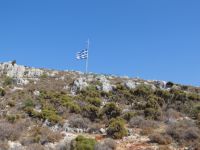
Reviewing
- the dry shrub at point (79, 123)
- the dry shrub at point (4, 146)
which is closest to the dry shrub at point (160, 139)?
the dry shrub at point (79, 123)

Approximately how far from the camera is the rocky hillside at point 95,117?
2016 cm

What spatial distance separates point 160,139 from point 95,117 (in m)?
8.31


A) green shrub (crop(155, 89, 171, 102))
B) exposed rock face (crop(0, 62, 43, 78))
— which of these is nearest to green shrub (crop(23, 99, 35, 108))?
green shrub (crop(155, 89, 171, 102))

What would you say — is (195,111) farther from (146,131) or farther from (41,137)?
(41,137)

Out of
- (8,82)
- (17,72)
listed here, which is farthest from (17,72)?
(8,82)

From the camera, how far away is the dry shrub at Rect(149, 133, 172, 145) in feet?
67.3

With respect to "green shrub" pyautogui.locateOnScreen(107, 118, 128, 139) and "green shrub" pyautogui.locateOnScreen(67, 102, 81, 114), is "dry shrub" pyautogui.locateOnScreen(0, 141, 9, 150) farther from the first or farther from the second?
"green shrub" pyautogui.locateOnScreen(67, 102, 81, 114)

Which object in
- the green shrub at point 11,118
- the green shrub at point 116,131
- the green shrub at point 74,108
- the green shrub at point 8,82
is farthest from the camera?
the green shrub at point 8,82

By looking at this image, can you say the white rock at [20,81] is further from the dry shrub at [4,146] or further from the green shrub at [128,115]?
the dry shrub at [4,146]

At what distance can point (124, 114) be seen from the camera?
2855 centimetres

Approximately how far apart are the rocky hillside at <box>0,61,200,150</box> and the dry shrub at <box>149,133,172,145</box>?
0.05m

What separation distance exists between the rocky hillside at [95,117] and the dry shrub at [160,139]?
0.17 feet

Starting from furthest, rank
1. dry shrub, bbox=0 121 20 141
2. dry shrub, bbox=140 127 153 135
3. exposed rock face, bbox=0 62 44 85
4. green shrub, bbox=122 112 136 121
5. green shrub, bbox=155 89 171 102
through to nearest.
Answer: exposed rock face, bbox=0 62 44 85, green shrub, bbox=155 89 171 102, green shrub, bbox=122 112 136 121, dry shrub, bbox=140 127 153 135, dry shrub, bbox=0 121 20 141

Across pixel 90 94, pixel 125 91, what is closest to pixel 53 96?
pixel 90 94
